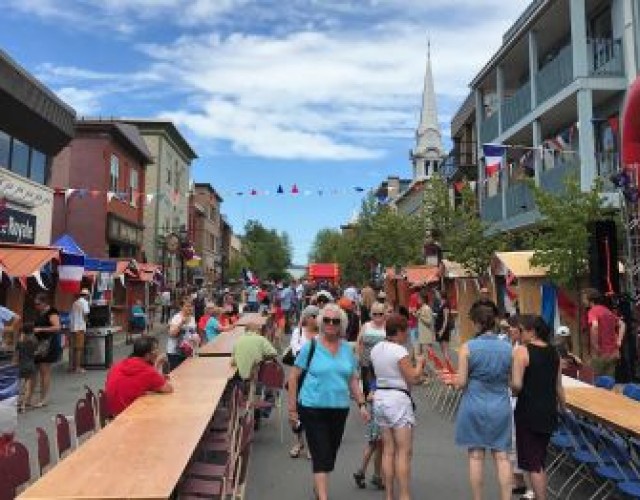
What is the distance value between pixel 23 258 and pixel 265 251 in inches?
3314

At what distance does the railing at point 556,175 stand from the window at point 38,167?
610 inches

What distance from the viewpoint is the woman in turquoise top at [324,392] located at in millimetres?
5672

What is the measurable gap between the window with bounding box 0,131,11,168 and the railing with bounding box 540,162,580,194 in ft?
50.7

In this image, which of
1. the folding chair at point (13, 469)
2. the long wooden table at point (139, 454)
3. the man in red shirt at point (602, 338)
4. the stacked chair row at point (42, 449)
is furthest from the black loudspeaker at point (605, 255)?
the folding chair at point (13, 469)

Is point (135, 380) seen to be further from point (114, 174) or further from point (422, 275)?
point (114, 174)

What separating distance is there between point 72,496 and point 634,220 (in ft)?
33.5

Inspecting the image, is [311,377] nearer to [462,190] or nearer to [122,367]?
[122,367]

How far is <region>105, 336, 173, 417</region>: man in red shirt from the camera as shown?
22.0 feet

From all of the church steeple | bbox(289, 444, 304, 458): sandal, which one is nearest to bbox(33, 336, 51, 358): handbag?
bbox(289, 444, 304, 458): sandal

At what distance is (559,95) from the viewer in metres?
21.2

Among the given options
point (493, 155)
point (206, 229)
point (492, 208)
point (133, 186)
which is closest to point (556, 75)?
point (493, 155)

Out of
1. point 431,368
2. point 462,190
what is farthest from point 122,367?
point 462,190

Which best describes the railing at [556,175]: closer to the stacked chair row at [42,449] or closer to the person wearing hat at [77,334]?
Answer: the person wearing hat at [77,334]

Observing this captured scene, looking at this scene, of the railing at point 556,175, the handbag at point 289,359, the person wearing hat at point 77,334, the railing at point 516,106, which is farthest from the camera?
the railing at point 516,106
